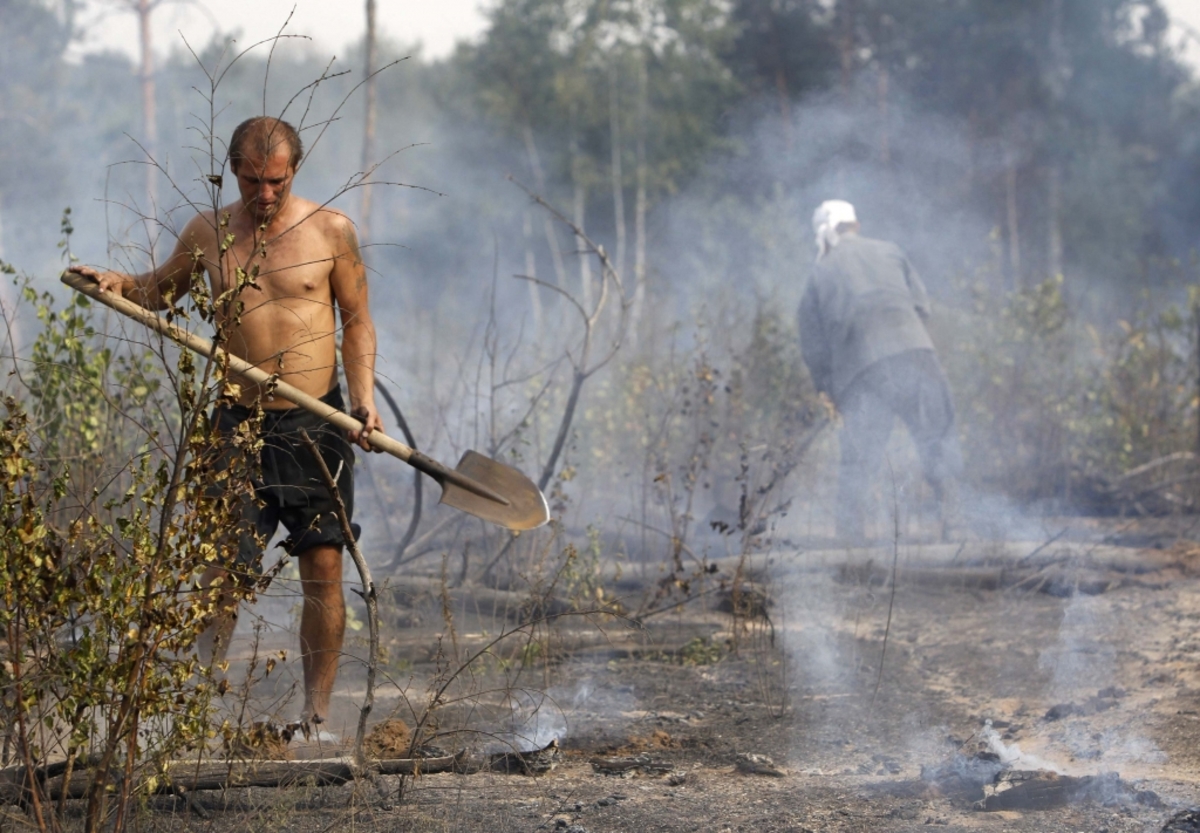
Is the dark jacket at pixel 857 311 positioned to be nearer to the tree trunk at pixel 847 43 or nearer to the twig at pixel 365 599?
the twig at pixel 365 599

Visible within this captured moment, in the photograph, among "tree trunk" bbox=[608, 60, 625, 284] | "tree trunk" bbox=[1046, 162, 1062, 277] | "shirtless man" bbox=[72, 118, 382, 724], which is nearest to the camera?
"shirtless man" bbox=[72, 118, 382, 724]

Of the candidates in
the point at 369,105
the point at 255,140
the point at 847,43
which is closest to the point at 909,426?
the point at 255,140

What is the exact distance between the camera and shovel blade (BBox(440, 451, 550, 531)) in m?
3.64

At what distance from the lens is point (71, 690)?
220 cm

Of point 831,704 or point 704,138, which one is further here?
point 704,138

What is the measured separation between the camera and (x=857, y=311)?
22.1 ft

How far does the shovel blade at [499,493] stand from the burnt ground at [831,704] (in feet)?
1.40

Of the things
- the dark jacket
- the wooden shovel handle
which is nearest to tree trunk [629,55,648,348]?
the dark jacket

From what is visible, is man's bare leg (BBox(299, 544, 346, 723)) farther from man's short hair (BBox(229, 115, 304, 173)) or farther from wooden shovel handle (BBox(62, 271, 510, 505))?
man's short hair (BBox(229, 115, 304, 173))

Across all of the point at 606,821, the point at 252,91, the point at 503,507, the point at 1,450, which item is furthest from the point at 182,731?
the point at 252,91

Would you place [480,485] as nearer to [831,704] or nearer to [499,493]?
[499,493]

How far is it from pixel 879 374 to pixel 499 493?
3581 millimetres

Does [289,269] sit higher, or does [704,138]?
[704,138]

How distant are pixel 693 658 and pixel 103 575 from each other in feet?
9.17
